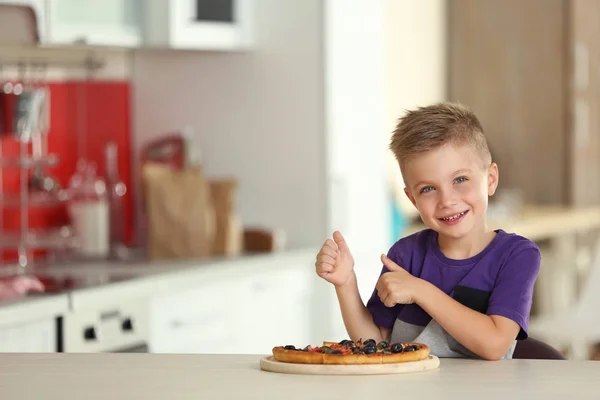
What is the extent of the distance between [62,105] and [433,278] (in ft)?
7.42

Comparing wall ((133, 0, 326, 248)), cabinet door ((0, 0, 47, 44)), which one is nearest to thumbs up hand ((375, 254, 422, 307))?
cabinet door ((0, 0, 47, 44))

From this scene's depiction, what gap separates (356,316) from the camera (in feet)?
5.88

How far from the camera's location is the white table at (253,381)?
1.28 m

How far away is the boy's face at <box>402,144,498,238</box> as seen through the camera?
1677mm

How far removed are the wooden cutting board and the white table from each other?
13 millimetres

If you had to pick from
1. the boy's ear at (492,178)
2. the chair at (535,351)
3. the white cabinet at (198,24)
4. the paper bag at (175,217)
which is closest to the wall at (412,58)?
the white cabinet at (198,24)

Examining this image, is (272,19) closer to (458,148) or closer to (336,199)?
(336,199)

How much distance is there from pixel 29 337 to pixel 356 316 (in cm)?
103

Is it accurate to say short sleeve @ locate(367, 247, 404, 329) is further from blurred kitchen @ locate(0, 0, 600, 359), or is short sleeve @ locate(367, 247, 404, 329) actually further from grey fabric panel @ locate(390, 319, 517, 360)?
blurred kitchen @ locate(0, 0, 600, 359)

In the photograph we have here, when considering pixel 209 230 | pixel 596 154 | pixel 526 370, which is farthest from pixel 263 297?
pixel 596 154

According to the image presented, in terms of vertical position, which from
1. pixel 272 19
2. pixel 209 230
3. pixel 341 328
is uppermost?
pixel 272 19

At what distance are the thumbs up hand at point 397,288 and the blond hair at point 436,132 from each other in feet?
0.64

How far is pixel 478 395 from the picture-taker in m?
1.26

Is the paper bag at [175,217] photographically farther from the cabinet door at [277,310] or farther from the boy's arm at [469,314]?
the boy's arm at [469,314]
